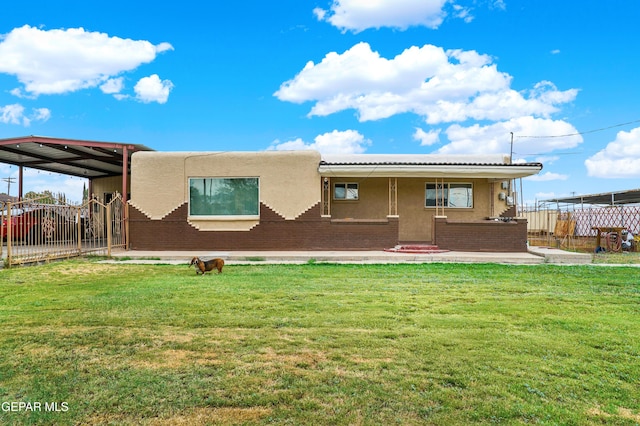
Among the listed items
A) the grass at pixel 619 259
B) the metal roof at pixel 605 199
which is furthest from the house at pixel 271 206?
the metal roof at pixel 605 199

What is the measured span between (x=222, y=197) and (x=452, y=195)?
373 inches

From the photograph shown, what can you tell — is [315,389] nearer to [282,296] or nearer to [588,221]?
[282,296]

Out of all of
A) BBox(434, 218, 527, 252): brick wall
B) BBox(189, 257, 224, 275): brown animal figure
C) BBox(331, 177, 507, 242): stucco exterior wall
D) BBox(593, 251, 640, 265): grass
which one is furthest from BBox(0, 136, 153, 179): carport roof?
BBox(593, 251, 640, 265): grass

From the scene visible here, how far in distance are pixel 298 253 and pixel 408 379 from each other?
452 inches

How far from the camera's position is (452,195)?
18.4m

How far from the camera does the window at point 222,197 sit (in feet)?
54.9

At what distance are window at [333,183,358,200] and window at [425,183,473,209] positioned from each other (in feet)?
9.89

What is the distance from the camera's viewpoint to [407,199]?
59.8 feet

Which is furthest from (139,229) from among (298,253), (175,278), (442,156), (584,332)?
(584,332)

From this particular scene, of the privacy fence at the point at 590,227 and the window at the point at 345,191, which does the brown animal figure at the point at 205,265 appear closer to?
the window at the point at 345,191

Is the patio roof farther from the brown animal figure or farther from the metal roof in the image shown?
the metal roof

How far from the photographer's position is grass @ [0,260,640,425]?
3.37 m

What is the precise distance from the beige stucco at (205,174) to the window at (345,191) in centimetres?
204

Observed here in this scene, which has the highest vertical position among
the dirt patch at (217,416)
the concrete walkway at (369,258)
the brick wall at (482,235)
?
the brick wall at (482,235)
